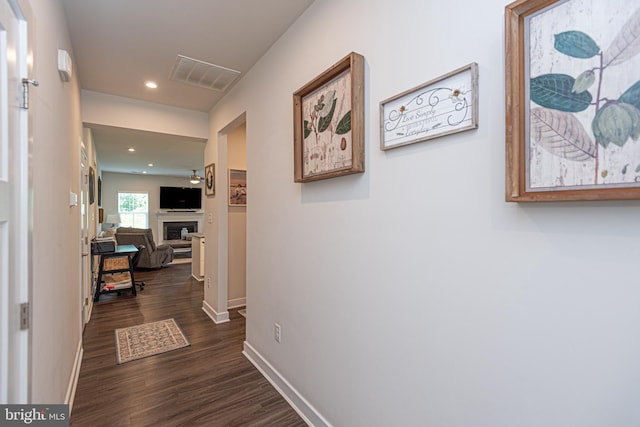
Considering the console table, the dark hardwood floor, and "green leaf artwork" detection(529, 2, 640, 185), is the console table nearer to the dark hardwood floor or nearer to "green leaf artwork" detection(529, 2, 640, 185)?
the dark hardwood floor

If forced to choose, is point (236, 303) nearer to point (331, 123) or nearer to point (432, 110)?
point (331, 123)

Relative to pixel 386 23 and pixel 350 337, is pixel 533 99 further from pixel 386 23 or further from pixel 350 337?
pixel 350 337

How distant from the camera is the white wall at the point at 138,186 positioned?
9.18 meters

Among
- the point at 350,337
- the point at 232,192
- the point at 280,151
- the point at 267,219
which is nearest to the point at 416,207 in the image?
the point at 350,337

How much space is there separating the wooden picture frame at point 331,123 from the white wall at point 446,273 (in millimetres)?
62

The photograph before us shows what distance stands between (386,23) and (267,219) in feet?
5.02

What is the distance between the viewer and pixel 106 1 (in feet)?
5.84

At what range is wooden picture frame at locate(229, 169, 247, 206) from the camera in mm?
3787

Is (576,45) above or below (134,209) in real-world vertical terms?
above

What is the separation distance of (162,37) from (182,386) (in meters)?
2.52

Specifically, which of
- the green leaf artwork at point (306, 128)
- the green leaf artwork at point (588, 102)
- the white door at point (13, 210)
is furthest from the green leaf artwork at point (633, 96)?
the white door at point (13, 210)

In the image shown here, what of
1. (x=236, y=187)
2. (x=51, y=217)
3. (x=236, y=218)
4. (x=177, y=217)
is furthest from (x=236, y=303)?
(x=177, y=217)

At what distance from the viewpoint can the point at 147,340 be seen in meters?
2.95

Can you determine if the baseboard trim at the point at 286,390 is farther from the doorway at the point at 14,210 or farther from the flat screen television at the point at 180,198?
the flat screen television at the point at 180,198
